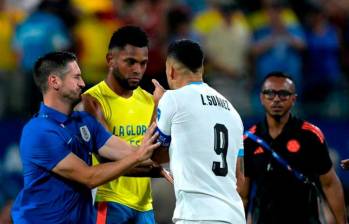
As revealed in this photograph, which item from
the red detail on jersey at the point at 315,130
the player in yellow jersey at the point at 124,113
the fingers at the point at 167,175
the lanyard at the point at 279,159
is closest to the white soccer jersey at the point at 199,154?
the fingers at the point at 167,175

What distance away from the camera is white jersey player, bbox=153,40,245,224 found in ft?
22.8

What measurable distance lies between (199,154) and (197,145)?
0.07 meters

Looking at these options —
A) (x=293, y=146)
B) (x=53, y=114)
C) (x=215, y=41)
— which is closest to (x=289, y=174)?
(x=293, y=146)

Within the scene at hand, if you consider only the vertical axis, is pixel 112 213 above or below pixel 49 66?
below

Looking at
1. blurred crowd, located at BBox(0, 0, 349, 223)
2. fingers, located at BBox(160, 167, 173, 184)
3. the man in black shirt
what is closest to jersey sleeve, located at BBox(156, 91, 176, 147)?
fingers, located at BBox(160, 167, 173, 184)

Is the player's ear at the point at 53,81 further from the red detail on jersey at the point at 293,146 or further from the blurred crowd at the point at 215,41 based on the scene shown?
the blurred crowd at the point at 215,41

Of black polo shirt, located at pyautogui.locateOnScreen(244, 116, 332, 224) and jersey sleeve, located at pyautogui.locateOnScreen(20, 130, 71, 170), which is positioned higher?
jersey sleeve, located at pyautogui.locateOnScreen(20, 130, 71, 170)

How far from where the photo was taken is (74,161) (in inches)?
283

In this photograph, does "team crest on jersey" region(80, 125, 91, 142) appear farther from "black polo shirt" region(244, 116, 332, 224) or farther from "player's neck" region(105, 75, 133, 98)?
"black polo shirt" region(244, 116, 332, 224)

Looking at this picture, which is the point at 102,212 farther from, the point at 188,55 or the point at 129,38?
the point at 188,55

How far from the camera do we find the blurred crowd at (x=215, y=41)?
13.2m

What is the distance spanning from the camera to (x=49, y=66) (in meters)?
7.48

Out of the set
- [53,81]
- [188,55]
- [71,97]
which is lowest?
[71,97]

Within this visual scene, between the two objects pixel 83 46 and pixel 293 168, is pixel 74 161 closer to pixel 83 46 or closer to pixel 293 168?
pixel 293 168
